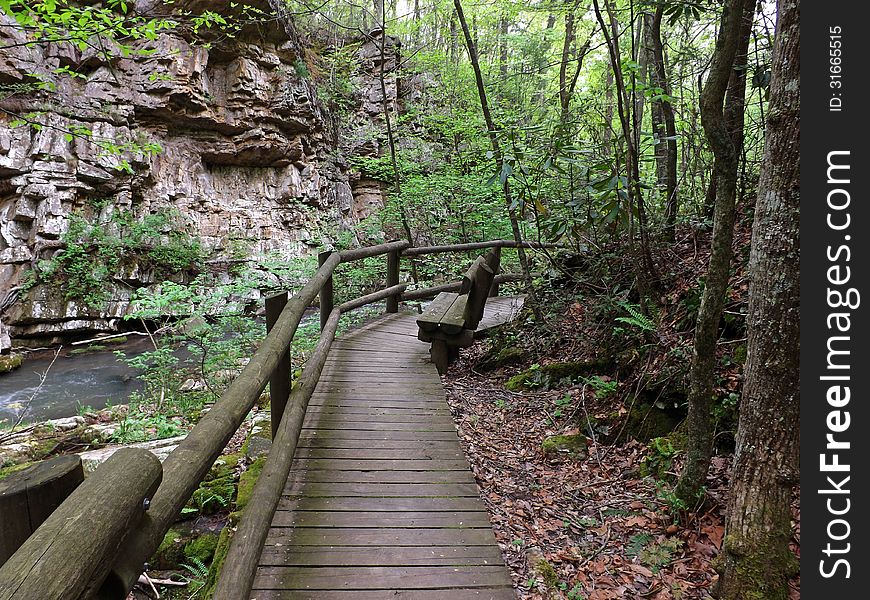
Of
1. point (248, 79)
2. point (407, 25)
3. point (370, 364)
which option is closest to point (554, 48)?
point (407, 25)

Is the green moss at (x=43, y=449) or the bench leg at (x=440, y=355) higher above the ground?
the bench leg at (x=440, y=355)

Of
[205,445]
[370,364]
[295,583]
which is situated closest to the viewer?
[205,445]

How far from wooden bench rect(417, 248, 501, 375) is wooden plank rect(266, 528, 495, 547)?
264cm

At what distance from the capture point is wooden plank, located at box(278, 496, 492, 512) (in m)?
2.80

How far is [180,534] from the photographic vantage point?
11.1 feet

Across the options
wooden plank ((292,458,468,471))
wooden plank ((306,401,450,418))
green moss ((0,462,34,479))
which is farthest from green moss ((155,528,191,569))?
green moss ((0,462,34,479))

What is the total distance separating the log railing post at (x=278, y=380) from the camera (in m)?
3.22

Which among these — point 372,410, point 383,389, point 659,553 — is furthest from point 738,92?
point 372,410

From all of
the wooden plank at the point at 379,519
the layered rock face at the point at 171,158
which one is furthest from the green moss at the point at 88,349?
the wooden plank at the point at 379,519

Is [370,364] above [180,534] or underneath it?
above

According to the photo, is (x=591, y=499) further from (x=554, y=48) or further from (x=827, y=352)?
(x=554, y=48)

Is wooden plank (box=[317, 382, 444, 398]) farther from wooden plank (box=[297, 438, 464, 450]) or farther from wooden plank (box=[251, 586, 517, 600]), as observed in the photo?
wooden plank (box=[251, 586, 517, 600])

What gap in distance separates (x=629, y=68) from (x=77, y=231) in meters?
14.9

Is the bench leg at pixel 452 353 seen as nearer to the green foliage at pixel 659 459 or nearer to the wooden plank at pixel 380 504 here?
the green foliage at pixel 659 459
